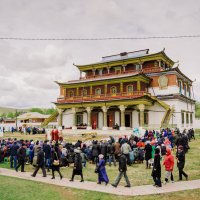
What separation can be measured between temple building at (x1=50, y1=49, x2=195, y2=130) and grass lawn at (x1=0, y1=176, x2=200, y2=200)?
26.8 meters

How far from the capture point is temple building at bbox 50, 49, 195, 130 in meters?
39.9

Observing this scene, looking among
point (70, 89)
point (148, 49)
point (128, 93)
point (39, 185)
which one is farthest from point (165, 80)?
point (39, 185)

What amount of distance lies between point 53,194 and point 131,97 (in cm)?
2969

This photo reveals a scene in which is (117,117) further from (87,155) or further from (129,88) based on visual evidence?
(87,155)

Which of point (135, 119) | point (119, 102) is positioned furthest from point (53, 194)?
point (135, 119)

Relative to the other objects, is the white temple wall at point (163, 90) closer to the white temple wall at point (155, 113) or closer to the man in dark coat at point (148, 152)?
the white temple wall at point (155, 113)

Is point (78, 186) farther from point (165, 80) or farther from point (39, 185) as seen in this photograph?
point (165, 80)

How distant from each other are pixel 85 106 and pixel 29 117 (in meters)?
42.0

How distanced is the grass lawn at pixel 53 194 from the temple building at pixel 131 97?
26.8 m

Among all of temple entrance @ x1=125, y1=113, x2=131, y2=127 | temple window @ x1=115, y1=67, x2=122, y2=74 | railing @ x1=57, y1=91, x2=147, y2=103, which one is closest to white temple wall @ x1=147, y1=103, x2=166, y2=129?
railing @ x1=57, y1=91, x2=147, y2=103

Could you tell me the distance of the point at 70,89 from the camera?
1939 inches

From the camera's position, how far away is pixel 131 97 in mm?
39156

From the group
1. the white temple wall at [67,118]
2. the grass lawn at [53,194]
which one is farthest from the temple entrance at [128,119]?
the grass lawn at [53,194]

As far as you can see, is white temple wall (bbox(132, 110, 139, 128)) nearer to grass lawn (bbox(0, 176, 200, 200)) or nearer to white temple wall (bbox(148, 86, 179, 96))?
white temple wall (bbox(148, 86, 179, 96))
